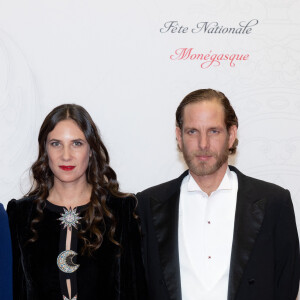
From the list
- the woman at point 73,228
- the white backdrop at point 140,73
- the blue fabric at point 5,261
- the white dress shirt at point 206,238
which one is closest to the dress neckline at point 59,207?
the woman at point 73,228

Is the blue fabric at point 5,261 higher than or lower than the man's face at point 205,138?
lower

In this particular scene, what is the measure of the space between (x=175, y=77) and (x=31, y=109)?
0.82 metres

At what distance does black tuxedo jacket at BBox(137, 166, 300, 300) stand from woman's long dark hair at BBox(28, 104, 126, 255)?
226mm

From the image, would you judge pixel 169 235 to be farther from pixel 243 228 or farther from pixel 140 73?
pixel 140 73

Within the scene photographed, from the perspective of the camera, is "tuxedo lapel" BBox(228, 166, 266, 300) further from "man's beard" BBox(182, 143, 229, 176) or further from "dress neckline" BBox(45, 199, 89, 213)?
"dress neckline" BBox(45, 199, 89, 213)

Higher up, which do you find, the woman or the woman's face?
the woman's face

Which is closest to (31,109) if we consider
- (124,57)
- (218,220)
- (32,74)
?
(32,74)

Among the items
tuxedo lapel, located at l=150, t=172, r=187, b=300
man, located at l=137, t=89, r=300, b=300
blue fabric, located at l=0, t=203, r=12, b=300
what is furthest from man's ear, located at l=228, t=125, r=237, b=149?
blue fabric, located at l=0, t=203, r=12, b=300

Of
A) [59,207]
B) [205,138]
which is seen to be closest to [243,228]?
[205,138]

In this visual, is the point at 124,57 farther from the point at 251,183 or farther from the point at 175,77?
the point at 251,183

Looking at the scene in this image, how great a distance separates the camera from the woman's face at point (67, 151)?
2568 millimetres

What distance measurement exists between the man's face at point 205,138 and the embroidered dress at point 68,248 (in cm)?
55

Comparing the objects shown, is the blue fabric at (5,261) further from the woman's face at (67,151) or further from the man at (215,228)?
the man at (215,228)

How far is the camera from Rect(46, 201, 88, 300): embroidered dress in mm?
2494
